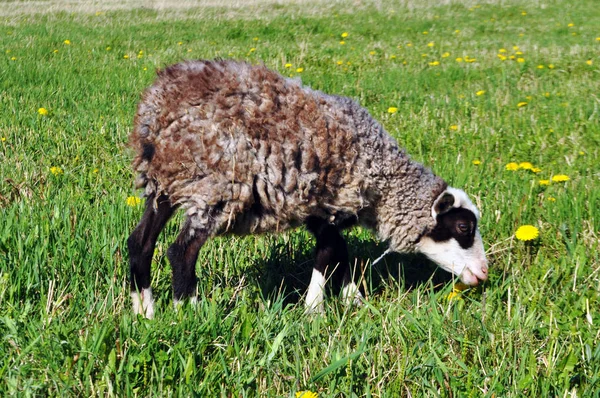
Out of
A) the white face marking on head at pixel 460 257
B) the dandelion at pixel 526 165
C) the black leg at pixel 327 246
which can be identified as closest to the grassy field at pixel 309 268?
the dandelion at pixel 526 165

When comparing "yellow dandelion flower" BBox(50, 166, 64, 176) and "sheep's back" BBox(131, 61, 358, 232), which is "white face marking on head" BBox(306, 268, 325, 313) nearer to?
"sheep's back" BBox(131, 61, 358, 232)

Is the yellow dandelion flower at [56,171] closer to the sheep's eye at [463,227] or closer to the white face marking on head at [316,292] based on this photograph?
the white face marking on head at [316,292]

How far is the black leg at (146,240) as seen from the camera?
11.9 ft

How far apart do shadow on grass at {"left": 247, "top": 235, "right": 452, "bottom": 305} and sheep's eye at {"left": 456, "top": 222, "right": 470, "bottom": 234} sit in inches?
12.5

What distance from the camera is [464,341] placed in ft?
9.70

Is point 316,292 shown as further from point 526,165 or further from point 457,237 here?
point 526,165

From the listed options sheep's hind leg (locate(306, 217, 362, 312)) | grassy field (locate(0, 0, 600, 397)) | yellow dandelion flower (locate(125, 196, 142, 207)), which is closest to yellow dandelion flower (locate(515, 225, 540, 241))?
grassy field (locate(0, 0, 600, 397))

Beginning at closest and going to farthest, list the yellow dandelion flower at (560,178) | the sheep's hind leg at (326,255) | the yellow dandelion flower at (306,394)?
the yellow dandelion flower at (306,394) → the sheep's hind leg at (326,255) → the yellow dandelion flower at (560,178)

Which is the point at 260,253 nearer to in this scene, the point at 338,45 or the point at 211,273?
the point at 211,273

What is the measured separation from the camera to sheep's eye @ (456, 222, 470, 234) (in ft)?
13.4

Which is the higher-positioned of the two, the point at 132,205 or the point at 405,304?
the point at 132,205

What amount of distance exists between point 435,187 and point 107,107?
13.9ft

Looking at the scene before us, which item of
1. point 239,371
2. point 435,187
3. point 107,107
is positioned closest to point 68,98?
point 107,107

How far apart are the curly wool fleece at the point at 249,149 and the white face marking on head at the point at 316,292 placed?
37 centimetres
